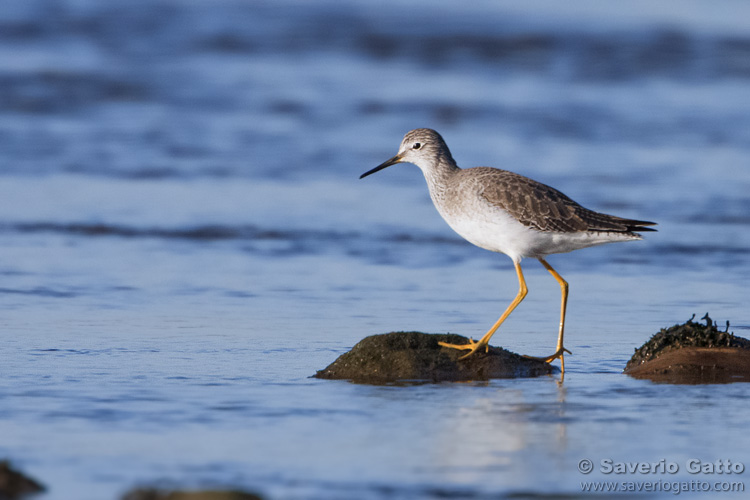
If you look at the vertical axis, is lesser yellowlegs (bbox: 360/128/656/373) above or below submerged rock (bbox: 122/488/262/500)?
above

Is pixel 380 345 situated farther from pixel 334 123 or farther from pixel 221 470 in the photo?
pixel 334 123

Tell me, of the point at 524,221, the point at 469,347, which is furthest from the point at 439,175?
the point at 469,347

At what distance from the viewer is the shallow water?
18.4 feet

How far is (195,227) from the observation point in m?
12.6

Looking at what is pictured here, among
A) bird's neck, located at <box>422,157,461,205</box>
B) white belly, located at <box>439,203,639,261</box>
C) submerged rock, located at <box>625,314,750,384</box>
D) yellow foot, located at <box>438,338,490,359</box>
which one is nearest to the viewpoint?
submerged rock, located at <box>625,314,750,384</box>

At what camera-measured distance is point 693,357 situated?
714 cm

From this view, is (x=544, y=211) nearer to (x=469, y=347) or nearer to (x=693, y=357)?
(x=469, y=347)

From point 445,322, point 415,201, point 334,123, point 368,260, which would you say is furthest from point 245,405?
point 334,123

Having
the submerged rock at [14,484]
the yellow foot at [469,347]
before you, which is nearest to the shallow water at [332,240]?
the submerged rock at [14,484]

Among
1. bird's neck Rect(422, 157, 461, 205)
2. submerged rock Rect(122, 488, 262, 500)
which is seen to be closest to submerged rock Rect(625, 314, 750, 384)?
bird's neck Rect(422, 157, 461, 205)

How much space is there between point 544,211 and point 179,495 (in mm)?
4012

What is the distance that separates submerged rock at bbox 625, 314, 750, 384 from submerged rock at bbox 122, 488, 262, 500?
3.46m

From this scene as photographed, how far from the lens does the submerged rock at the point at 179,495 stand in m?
4.46

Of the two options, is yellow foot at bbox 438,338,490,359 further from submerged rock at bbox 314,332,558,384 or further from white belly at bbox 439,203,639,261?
white belly at bbox 439,203,639,261
